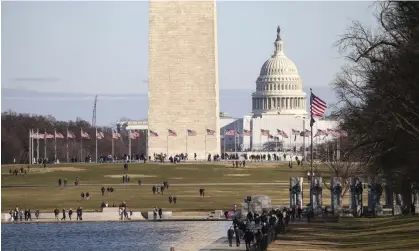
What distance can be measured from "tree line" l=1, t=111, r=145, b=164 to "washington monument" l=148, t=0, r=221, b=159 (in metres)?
18.2

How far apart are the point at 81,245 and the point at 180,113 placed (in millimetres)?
70947

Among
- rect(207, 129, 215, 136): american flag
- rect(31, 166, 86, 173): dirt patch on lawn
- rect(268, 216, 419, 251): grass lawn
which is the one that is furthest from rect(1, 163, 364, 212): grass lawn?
rect(268, 216, 419, 251): grass lawn

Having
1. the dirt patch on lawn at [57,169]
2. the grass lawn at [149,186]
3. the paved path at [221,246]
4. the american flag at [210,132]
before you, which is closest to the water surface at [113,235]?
the paved path at [221,246]

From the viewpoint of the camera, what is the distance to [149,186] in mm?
92000

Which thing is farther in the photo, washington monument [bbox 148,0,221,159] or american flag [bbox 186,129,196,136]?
american flag [bbox 186,129,196,136]

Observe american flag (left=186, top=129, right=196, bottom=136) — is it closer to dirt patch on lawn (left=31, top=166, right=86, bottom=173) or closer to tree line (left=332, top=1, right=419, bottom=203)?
dirt patch on lawn (left=31, top=166, right=86, bottom=173)

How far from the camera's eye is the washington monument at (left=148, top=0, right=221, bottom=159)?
117938 millimetres

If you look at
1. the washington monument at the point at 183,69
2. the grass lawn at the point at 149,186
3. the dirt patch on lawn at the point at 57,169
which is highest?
the washington monument at the point at 183,69

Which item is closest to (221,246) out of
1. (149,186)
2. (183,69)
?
(149,186)

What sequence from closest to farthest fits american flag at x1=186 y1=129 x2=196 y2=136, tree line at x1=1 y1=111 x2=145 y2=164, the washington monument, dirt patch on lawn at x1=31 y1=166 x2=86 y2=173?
dirt patch on lawn at x1=31 y1=166 x2=86 y2=173 → the washington monument → american flag at x1=186 y1=129 x2=196 y2=136 → tree line at x1=1 y1=111 x2=145 y2=164

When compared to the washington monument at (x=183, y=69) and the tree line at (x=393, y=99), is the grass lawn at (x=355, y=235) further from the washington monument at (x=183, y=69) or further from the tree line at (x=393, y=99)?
the washington monument at (x=183, y=69)

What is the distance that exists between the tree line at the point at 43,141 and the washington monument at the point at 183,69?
18228mm

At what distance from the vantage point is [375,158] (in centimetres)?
4694

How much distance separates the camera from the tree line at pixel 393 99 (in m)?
38.6
